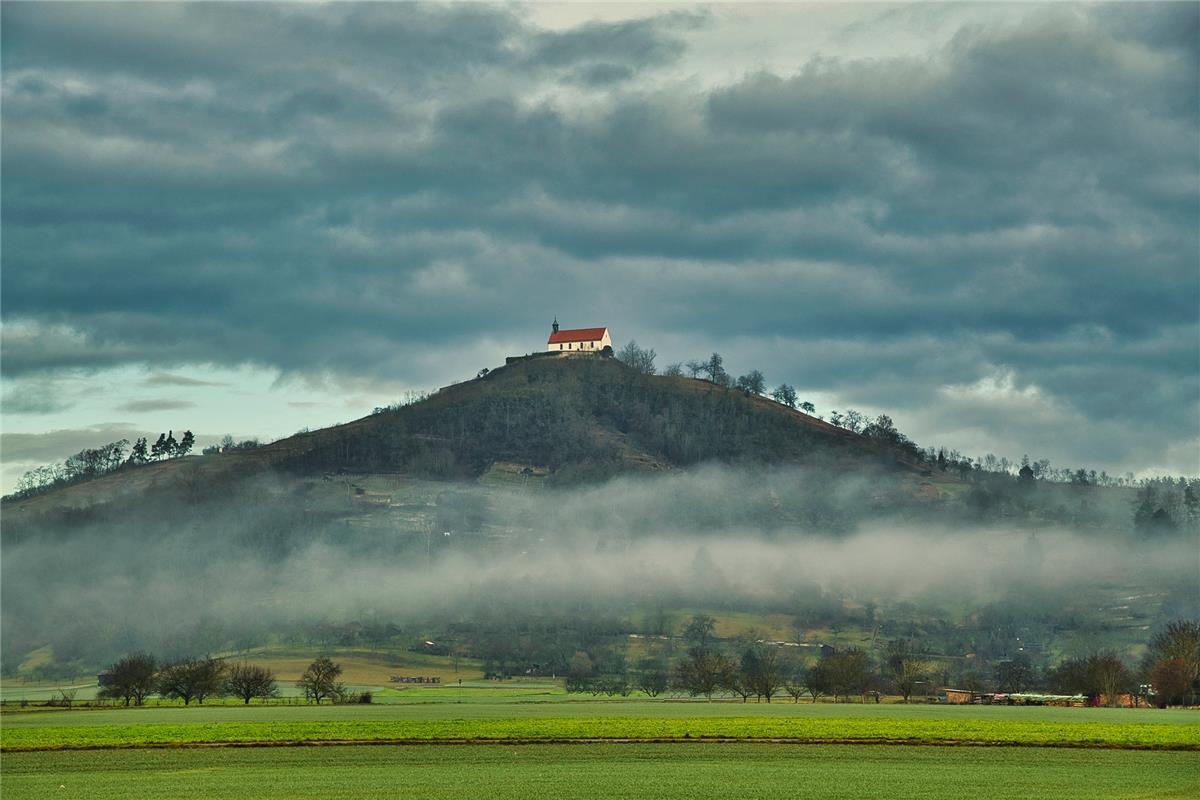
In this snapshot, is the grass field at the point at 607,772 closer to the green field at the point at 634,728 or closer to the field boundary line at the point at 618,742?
the field boundary line at the point at 618,742

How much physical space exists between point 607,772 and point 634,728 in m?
35.0

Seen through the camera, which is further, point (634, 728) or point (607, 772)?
point (634, 728)

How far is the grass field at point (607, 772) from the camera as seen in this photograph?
3081 inches

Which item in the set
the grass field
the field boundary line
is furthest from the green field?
the grass field

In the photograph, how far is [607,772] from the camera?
8744 cm

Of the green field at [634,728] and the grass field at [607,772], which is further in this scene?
the green field at [634,728]

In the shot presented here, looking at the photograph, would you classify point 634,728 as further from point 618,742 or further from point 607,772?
point 607,772

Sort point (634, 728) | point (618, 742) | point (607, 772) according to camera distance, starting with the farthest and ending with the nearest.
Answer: point (634, 728) < point (618, 742) < point (607, 772)

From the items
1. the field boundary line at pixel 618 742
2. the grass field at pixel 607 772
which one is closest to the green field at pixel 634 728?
the field boundary line at pixel 618 742

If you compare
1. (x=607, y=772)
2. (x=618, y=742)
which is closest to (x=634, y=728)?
(x=618, y=742)

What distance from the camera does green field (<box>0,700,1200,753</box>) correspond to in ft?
368

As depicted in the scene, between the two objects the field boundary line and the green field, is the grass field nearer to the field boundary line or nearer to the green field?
the field boundary line

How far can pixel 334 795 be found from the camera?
256ft

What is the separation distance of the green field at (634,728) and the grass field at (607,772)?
637cm
